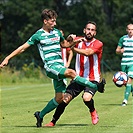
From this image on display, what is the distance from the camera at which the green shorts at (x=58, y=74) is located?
1080 cm

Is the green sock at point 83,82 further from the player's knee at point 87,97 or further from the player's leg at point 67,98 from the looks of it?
the player's leg at point 67,98

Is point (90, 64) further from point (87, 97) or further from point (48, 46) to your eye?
point (48, 46)

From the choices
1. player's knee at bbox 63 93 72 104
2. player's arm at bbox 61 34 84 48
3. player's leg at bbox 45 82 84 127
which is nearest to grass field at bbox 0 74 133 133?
player's leg at bbox 45 82 84 127

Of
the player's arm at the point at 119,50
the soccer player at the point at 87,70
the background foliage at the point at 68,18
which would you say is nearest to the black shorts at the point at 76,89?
the soccer player at the point at 87,70

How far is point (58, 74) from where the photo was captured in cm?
1078

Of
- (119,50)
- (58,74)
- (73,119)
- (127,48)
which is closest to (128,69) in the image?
(127,48)

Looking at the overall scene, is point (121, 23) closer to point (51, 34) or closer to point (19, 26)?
point (19, 26)

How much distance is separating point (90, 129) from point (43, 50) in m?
1.57

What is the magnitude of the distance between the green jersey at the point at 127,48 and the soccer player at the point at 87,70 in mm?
4972

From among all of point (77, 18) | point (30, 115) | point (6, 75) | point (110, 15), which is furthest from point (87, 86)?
point (110, 15)

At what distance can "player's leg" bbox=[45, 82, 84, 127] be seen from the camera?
1141 centimetres

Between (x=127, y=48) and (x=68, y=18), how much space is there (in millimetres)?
47154

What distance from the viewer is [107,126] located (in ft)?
37.0

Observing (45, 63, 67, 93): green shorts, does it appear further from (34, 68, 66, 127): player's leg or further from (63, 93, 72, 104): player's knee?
(63, 93, 72, 104): player's knee
